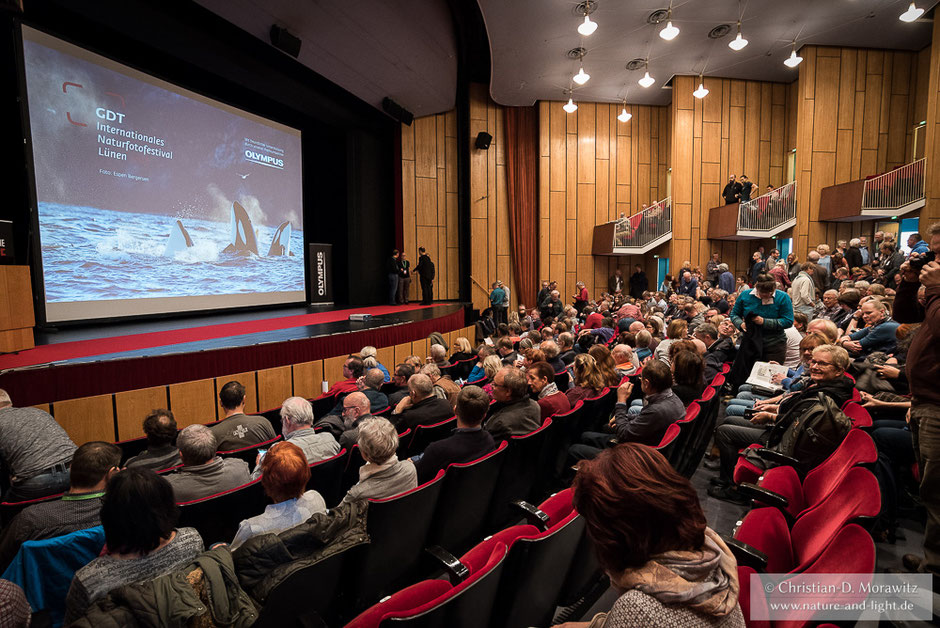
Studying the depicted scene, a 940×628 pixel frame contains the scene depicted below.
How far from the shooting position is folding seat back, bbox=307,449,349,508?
224 cm

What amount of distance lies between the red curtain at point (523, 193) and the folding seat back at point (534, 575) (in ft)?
38.0

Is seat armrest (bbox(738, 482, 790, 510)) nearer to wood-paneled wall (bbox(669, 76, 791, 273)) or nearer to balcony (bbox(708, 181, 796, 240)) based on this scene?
balcony (bbox(708, 181, 796, 240))

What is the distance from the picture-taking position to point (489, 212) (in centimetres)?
1309

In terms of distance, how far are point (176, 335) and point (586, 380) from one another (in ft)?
15.1

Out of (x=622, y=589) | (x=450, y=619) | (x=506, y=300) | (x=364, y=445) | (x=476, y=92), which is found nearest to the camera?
(x=622, y=589)

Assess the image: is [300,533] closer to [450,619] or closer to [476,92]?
[450,619]

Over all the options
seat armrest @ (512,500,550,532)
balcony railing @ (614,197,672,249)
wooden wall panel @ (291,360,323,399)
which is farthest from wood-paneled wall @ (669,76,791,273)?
seat armrest @ (512,500,550,532)

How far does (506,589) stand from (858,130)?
13.7 m

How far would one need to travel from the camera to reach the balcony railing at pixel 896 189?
941 cm

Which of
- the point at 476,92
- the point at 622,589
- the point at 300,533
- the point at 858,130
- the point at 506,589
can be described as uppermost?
the point at 476,92

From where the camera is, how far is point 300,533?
4.94 ft

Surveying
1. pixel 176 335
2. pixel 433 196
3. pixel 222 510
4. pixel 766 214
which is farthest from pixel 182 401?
pixel 766 214

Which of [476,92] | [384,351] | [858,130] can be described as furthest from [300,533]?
[858,130]

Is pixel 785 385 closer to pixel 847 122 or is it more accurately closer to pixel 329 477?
pixel 329 477
